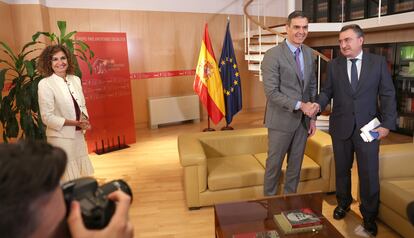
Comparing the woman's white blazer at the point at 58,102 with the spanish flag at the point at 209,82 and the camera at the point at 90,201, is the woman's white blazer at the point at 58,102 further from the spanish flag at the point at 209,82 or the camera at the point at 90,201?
the spanish flag at the point at 209,82

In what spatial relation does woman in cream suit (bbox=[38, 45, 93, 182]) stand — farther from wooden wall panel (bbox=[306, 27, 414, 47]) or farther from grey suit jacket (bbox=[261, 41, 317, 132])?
wooden wall panel (bbox=[306, 27, 414, 47])

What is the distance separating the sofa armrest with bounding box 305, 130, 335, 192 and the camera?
243 cm

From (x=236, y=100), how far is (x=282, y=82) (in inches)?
114

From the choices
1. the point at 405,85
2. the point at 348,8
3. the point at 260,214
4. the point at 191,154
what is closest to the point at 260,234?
the point at 260,214

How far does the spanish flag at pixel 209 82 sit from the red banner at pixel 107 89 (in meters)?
1.14

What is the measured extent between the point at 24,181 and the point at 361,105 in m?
2.14

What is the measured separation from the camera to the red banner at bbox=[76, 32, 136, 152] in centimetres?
416

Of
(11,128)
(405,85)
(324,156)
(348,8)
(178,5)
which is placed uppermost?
(178,5)

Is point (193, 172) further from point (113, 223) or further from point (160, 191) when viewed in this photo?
point (113, 223)

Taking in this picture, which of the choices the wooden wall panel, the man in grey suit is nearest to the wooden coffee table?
the man in grey suit

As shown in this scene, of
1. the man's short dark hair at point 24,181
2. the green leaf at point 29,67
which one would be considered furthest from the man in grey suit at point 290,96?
the green leaf at point 29,67

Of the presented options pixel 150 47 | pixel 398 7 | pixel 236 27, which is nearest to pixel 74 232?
pixel 398 7

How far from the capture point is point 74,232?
525 millimetres

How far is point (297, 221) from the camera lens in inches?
66.9
